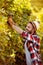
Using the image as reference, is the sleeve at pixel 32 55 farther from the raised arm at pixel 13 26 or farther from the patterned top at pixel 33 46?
the raised arm at pixel 13 26

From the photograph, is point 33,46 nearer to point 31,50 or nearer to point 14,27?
point 31,50

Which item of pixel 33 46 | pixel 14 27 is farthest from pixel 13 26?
pixel 33 46

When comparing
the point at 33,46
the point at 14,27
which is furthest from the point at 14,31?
the point at 33,46

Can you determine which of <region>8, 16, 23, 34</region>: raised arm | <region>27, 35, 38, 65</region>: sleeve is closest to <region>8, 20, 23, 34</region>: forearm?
<region>8, 16, 23, 34</region>: raised arm

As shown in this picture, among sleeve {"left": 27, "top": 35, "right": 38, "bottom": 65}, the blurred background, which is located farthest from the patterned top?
the blurred background

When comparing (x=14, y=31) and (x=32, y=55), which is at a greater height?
(x=14, y=31)

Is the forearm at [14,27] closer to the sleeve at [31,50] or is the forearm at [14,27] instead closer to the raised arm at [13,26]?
Result: the raised arm at [13,26]

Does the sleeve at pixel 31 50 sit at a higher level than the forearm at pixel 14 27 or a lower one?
lower

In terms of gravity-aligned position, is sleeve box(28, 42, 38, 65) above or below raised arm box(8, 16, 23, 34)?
below

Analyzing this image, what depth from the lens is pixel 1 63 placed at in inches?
119

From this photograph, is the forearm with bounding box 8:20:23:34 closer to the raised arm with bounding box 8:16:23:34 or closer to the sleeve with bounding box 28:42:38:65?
the raised arm with bounding box 8:16:23:34

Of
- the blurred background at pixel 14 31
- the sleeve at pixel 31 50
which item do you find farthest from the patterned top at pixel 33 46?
the blurred background at pixel 14 31

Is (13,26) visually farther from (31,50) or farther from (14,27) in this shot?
(31,50)

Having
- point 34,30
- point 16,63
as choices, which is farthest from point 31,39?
point 16,63
